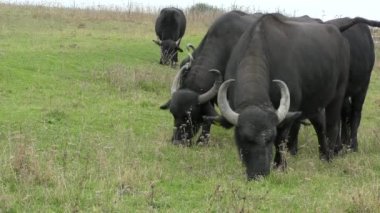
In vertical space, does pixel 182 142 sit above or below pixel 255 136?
below

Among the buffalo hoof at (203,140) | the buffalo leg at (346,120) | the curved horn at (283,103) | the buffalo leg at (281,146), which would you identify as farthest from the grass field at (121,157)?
the curved horn at (283,103)

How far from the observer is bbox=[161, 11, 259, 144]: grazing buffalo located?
1046 cm

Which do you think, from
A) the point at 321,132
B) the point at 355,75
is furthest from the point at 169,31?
the point at 321,132

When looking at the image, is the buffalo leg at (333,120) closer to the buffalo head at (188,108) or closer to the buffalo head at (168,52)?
the buffalo head at (188,108)

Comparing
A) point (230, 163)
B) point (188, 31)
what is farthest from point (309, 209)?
point (188, 31)

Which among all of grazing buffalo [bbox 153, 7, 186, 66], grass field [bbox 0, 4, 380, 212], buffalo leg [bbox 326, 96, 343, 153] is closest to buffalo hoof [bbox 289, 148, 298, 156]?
grass field [bbox 0, 4, 380, 212]

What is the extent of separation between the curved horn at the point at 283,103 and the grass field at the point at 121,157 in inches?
28.8

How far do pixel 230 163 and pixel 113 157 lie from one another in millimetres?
1785

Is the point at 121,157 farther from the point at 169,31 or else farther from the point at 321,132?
the point at 169,31

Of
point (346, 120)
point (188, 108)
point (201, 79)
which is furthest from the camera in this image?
point (346, 120)

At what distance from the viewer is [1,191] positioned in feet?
20.6

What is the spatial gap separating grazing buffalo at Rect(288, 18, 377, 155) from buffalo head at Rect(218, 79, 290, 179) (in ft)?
10.8

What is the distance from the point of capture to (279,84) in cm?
837

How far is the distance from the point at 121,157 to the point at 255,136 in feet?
6.58
